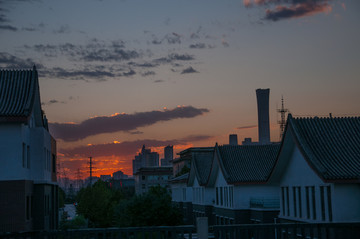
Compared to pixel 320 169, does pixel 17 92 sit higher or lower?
higher

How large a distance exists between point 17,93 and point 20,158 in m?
4.19

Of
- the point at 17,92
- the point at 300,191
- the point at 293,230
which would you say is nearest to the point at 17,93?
the point at 17,92

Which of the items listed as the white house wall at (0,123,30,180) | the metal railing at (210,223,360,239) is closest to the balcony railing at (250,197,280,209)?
the metal railing at (210,223,360,239)

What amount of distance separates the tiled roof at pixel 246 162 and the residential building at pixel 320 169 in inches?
358

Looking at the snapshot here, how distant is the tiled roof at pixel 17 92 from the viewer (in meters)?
26.1

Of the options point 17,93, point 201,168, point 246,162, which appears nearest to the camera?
point 17,93

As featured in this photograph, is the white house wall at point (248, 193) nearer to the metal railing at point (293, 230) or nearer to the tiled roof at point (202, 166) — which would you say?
the metal railing at point (293, 230)

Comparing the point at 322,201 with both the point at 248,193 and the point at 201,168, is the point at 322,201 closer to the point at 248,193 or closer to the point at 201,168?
the point at 248,193

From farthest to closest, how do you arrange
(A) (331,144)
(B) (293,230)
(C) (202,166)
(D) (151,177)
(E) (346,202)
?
(D) (151,177), (C) (202,166), (A) (331,144), (E) (346,202), (B) (293,230)

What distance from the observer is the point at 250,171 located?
4016cm

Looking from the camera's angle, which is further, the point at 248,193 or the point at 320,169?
the point at 248,193

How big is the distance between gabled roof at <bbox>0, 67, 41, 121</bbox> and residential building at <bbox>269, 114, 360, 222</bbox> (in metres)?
15.0

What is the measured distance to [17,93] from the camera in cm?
2800

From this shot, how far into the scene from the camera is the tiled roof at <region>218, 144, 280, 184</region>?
39.2 m
